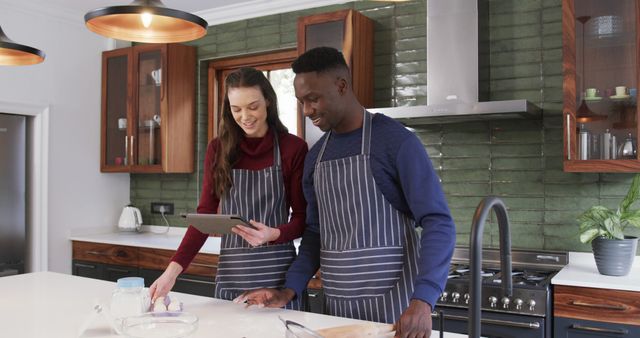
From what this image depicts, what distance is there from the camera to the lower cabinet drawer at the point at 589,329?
Answer: 8.57ft

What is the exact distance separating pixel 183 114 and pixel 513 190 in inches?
97.7

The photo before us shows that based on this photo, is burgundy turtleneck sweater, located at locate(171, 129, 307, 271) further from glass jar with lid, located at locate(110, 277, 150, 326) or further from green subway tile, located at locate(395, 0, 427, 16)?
green subway tile, located at locate(395, 0, 427, 16)

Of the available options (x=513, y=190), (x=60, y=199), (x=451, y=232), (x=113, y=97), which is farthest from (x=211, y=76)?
(x=451, y=232)

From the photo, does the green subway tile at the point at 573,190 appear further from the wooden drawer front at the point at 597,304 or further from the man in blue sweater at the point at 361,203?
the man in blue sweater at the point at 361,203

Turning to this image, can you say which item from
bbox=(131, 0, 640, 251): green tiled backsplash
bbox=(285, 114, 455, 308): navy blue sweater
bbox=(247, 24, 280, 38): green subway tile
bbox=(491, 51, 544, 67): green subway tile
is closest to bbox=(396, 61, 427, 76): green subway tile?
bbox=(131, 0, 640, 251): green tiled backsplash

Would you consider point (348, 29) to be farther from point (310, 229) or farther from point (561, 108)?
point (310, 229)

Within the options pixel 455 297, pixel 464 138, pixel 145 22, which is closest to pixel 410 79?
pixel 464 138

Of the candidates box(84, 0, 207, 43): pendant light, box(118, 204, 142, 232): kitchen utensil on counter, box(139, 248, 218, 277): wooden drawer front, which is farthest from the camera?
box(118, 204, 142, 232): kitchen utensil on counter

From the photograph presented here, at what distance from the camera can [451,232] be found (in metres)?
1.55

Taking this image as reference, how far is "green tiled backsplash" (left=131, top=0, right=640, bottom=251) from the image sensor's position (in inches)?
130

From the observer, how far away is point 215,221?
1.68 metres

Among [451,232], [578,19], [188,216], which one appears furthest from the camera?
[578,19]

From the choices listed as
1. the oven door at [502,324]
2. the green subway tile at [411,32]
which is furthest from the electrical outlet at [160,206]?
the oven door at [502,324]

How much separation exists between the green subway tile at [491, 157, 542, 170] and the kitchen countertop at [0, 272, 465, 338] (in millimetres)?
2066
